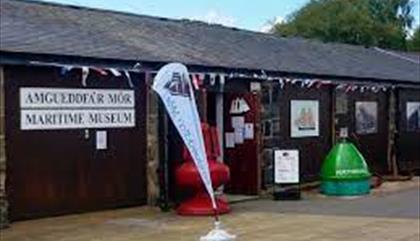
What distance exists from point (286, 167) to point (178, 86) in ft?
25.5

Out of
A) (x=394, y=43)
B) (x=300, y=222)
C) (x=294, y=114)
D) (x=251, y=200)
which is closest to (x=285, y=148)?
(x=294, y=114)

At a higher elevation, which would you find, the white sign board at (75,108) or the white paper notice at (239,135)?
the white sign board at (75,108)

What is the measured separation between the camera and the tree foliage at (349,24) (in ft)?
165

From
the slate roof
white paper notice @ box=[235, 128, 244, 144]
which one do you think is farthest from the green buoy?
the slate roof

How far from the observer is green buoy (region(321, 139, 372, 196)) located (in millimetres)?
19094

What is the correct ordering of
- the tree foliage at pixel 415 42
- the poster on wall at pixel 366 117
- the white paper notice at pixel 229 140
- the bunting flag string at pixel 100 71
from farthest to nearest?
the tree foliage at pixel 415 42
the poster on wall at pixel 366 117
the white paper notice at pixel 229 140
the bunting flag string at pixel 100 71

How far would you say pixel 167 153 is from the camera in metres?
16.8

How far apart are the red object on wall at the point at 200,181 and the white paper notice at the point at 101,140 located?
1366 mm

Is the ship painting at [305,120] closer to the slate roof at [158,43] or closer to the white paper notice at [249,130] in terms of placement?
the slate roof at [158,43]

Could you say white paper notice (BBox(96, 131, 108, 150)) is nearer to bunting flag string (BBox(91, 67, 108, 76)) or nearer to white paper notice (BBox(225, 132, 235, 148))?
bunting flag string (BBox(91, 67, 108, 76))

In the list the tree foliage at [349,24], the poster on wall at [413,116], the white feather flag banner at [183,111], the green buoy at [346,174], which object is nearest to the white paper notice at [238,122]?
the green buoy at [346,174]

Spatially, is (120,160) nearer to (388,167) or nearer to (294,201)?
(294,201)

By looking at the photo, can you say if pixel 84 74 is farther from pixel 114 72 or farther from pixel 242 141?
pixel 242 141

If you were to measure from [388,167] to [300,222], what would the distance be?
11058 millimetres
